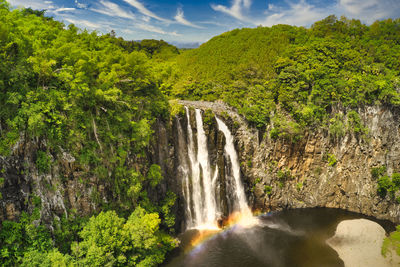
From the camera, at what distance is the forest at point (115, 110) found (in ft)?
44.3

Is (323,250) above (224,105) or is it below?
below

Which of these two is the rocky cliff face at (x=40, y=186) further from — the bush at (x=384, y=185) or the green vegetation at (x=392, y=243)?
the bush at (x=384, y=185)

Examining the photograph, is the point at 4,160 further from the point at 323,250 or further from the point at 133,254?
the point at 323,250

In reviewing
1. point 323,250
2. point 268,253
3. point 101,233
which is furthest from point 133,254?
point 323,250

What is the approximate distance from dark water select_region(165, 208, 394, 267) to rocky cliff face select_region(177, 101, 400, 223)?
178 cm

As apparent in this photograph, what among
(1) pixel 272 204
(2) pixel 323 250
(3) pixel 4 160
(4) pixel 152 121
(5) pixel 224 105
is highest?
(5) pixel 224 105

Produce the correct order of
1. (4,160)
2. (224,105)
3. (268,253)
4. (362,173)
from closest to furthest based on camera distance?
1. (4,160)
2. (268,253)
3. (362,173)
4. (224,105)

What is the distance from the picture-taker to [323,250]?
20.9 m

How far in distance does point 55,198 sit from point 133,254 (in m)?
6.09

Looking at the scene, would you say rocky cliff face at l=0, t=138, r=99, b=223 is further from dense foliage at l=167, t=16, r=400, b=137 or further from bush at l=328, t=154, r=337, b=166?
bush at l=328, t=154, r=337, b=166

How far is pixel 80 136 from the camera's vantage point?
15656mm

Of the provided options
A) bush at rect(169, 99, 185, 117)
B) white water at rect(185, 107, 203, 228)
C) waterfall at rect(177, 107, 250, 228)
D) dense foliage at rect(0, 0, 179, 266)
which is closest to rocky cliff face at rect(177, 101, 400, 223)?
waterfall at rect(177, 107, 250, 228)

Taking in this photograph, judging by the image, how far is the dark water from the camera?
19438mm

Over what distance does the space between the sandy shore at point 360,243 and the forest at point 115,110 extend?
578cm
